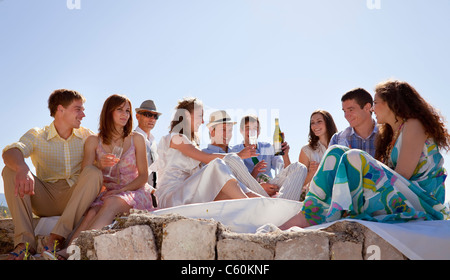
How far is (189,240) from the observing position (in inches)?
137

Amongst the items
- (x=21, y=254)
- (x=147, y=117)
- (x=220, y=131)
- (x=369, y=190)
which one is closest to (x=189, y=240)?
(x=369, y=190)

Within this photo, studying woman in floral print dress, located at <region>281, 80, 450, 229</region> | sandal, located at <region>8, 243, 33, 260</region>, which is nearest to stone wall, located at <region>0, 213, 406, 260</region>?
woman in floral print dress, located at <region>281, 80, 450, 229</region>

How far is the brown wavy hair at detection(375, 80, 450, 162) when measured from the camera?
411cm

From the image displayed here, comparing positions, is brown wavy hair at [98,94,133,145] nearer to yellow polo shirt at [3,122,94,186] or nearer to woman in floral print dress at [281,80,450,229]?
yellow polo shirt at [3,122,94,186]

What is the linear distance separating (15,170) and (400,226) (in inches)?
158

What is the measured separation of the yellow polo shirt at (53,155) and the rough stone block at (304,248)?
3.02 meters

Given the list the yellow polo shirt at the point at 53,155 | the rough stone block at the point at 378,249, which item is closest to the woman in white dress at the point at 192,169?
the yellow polo shirt at the point at 53,155

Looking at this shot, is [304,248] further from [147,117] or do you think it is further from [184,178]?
[147,117]

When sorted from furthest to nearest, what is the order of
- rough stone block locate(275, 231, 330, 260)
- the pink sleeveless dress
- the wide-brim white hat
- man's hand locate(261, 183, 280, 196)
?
the wide-brim white hat
man's hand locate(261, 183, 280, 196)
the pink sleeveless dress
rough stone block locate(275, 231, 330, 260)

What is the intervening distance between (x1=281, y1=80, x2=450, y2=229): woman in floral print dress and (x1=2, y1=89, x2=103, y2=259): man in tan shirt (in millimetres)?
2237

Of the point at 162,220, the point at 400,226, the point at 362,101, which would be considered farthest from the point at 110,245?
the point at 362,101

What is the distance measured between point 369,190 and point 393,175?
10.2 inches

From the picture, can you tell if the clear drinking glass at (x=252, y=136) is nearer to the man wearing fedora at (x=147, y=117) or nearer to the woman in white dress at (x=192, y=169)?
the woman in white dress at (x=192, y=169)

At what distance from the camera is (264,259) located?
11.0 ft
